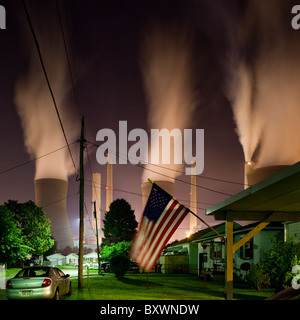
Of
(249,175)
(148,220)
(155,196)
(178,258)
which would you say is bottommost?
(178,258)

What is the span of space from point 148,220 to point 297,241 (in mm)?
10327

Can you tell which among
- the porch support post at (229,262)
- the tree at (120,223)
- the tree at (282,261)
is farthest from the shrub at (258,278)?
the tree at (120,223)

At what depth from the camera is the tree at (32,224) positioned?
60969mm

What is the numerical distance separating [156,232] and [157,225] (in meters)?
0.22

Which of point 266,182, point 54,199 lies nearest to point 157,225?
point 266,182

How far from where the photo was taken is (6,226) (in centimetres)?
2283

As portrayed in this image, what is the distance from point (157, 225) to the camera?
37.7ft

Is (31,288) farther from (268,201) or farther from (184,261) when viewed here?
(184,261)

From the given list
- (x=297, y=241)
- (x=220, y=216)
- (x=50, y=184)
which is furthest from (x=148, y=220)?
(x=50, y=184)

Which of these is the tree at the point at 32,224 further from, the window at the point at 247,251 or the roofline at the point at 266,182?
the roofline at the point at 266,182

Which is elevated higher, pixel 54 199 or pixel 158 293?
pixel 54 199

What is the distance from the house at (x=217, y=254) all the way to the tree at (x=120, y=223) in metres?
22.9
